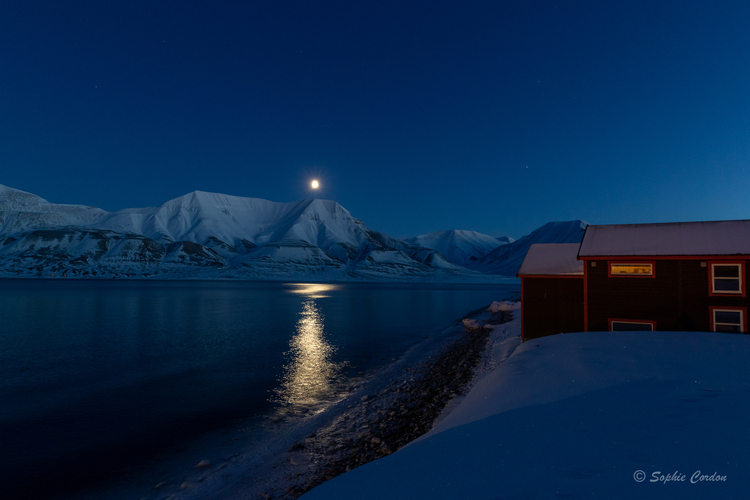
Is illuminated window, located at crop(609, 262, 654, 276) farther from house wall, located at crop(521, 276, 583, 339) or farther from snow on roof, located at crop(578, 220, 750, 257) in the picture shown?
house wall, located at crop(521, 276, 583, 339)

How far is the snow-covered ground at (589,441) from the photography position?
4910 mm

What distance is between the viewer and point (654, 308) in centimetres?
1814

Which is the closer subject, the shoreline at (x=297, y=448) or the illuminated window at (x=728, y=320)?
the shoreline at (x=297, y=448)

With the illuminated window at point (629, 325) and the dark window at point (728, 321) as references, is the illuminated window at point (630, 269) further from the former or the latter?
the dark window at point (728, 321)

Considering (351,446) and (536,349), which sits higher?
(536,349)

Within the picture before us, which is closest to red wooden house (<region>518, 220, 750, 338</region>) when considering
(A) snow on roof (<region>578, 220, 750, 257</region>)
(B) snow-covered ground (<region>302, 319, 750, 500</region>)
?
(A) snow on roof (<region>578, 220, 750, 257</region>)

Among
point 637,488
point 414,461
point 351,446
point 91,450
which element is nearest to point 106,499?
point 91,450

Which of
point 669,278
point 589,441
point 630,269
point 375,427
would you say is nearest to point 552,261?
point 630,269

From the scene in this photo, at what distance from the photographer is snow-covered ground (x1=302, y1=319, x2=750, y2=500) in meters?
4.91

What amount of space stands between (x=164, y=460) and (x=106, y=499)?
186 cm

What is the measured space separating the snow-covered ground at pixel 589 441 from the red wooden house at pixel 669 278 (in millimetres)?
7215

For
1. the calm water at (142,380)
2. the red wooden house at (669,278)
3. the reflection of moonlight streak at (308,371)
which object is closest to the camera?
the calm water at (142,380)

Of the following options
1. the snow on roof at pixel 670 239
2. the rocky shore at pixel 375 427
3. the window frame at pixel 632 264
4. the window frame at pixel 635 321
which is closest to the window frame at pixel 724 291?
the snow on roof at pixel 670 239

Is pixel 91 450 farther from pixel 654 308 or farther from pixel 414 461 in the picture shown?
pixel 654 308
